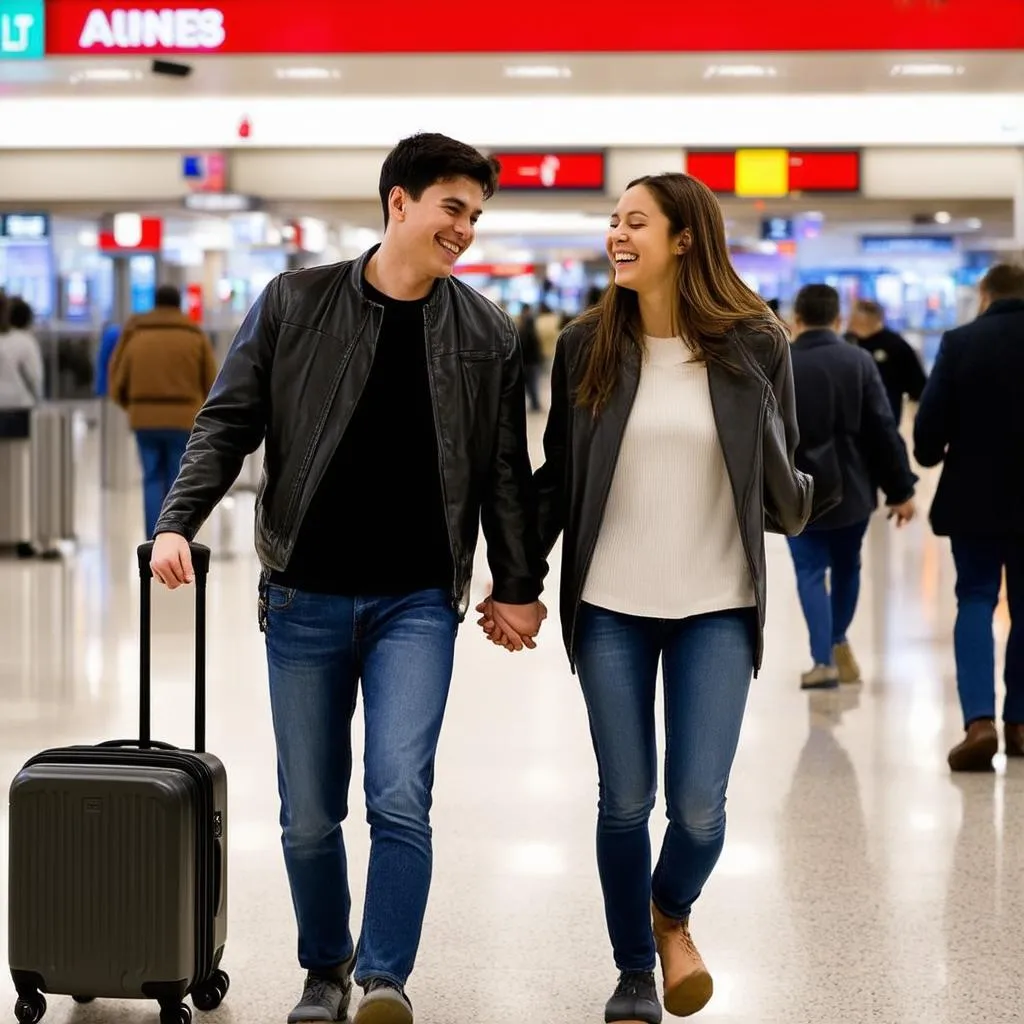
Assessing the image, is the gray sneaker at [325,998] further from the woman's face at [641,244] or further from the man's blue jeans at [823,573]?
the man's blue jeans at [823,573]

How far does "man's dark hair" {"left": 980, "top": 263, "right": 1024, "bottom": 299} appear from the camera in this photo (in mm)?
5867

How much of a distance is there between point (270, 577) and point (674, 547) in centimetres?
73

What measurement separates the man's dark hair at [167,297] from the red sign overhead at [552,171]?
4.75m

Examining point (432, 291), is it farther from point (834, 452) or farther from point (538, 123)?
point (538, 123)

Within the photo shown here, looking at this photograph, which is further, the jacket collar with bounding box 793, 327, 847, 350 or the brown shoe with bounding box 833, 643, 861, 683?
the brown shoe with bounding box 833, 643, 861, 683

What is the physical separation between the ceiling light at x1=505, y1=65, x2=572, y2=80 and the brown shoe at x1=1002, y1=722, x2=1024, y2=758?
619cm

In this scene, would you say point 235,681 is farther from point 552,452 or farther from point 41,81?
point 41,81

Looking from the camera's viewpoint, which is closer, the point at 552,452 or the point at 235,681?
the point at 552,452

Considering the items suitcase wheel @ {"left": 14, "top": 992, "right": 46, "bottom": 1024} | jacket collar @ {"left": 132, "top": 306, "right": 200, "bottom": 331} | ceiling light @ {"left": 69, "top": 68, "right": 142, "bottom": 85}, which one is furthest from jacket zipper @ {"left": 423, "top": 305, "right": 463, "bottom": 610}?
ceiling light @ {"left": 69, "top": 68, "right": 142, "bottom": 85}

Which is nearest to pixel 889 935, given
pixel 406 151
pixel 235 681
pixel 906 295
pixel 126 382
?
pixel 406 151

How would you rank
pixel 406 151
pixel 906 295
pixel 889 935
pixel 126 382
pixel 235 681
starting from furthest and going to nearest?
1. pixel 906 295
2. pixel 126 382
3. pixel 235 681
4. pixel 889 935
5. pixel 406 151

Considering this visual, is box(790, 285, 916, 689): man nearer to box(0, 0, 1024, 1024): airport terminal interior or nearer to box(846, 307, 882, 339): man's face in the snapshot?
box(0, 0, 1024, 1024): airport terminal interior

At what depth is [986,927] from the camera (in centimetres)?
419

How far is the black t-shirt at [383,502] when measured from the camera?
3.26m
